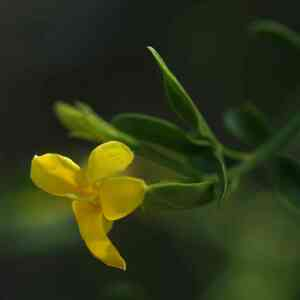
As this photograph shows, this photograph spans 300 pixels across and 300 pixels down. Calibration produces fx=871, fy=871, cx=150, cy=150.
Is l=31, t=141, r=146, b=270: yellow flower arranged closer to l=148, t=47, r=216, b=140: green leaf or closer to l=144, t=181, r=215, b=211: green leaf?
l=144, t=181, r=215, b=211: green leaf

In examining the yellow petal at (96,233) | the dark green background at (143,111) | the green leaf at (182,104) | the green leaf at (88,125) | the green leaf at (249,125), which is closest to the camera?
the yellow petal at (96,233)

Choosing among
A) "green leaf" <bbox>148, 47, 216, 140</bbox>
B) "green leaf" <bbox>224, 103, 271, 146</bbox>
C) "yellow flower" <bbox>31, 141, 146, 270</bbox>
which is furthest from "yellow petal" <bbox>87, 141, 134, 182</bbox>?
"green leaf" <bbox>224, 103, 271, 146</bbox>

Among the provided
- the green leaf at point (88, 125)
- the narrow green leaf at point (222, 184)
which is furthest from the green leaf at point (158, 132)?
the narrow green leaf at point (222, 184)

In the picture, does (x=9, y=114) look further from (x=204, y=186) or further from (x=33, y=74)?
(x=204, y=186)

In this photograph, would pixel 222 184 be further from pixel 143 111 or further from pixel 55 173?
pixel 143 111

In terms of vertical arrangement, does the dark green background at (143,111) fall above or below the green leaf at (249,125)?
below

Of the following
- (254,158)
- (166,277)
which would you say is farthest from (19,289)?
(254,158)

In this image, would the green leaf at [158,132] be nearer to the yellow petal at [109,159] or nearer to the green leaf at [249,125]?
the yellow petal at [109,159]
